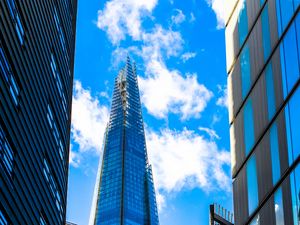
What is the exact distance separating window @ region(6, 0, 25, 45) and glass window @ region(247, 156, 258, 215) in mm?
18139

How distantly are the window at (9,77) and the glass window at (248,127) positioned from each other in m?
14.1

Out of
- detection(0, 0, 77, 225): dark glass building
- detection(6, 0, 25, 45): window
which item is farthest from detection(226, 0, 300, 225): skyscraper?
detection(6, 0, 25, 45): window

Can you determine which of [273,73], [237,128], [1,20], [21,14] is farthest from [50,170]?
[273,73]

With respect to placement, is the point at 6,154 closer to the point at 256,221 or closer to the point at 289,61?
the point at 256,221

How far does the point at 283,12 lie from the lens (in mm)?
28109

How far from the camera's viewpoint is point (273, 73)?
93.7 ft

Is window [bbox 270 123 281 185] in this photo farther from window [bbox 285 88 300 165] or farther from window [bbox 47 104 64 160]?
window [bbox 47 104 64 160]

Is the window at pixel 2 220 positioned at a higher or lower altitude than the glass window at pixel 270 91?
lower

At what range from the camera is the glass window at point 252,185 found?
2911 centimetres

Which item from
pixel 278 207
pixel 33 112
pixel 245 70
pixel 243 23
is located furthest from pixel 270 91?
pixel 33 112

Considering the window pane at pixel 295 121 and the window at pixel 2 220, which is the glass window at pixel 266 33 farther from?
the window at pixel 2 220

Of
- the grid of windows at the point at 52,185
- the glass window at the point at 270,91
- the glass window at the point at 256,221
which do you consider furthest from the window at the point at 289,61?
the grid of windows at the point at 52,185

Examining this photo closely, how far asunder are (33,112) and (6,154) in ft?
27.8

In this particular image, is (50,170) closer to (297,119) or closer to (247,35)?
(247,35)
